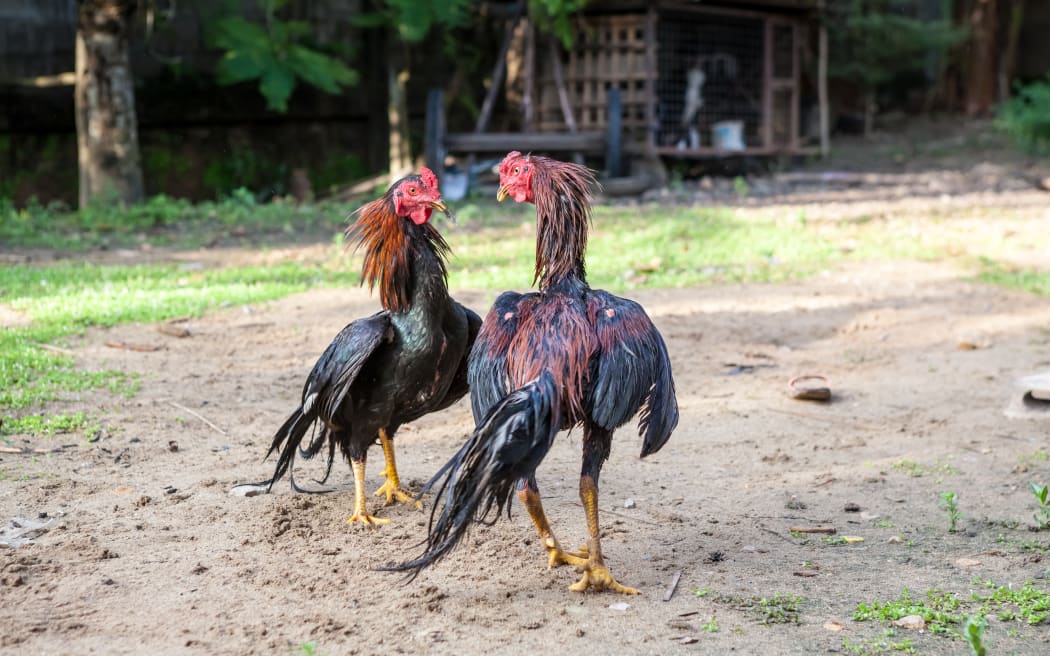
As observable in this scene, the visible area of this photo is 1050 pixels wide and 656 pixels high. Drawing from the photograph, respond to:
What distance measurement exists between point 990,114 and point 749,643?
942 inches

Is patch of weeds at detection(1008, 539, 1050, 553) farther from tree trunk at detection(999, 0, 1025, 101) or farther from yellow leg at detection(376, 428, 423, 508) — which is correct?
tree trunk at detection(999, 0, 1025, 101)

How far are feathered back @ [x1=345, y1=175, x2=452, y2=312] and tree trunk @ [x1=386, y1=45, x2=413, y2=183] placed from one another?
1097 cm

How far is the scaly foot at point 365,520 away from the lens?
4895 mm

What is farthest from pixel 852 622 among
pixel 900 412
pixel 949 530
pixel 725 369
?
pixel 725 369

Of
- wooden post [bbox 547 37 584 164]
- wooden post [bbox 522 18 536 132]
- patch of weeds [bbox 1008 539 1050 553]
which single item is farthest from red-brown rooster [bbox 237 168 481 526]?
wooden post [bbox 522 18 536 132]

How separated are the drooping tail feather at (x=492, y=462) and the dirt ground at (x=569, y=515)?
14.8 inches

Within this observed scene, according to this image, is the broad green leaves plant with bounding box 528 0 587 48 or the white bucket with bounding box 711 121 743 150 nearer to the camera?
the broad green leaves plant with bounding box 528 0 587 48

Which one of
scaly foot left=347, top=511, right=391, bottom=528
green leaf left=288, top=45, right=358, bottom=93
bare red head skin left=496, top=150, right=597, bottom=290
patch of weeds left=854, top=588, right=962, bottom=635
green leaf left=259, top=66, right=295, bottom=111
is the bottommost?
patch of weeds left=854, top=588, right=962, bottom=635

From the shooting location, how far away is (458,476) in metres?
3.75

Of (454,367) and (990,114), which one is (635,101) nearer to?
(990,114)

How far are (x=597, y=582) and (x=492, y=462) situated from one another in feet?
2.46

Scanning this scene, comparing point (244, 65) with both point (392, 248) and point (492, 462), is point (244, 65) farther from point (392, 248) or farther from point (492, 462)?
point (492, 462)

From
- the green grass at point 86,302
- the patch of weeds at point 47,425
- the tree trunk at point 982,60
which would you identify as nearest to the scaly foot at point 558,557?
the patch of weeds at point 47,425

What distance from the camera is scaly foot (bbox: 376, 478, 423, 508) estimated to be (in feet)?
16.9
